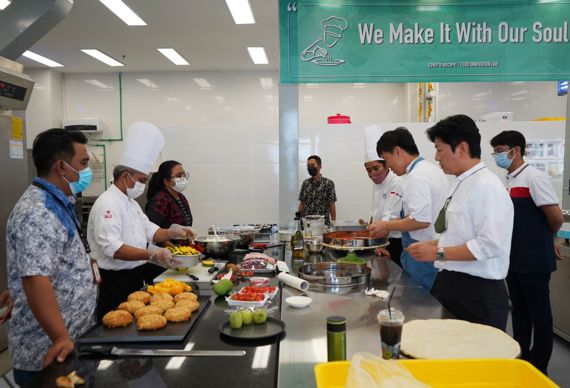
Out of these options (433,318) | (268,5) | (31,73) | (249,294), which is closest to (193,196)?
(268,5)

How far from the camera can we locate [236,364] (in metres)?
1.46

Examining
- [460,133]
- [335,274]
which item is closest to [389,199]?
[335,274]

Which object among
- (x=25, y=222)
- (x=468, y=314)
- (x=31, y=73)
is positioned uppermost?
(x=31, y=73)

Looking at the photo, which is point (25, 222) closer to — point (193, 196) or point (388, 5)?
point (388, 5)

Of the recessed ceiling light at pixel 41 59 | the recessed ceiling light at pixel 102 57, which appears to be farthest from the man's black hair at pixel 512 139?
the recessed ceiling light at pixel 41 59

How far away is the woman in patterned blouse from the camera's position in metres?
3.72

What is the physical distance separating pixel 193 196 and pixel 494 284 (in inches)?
205

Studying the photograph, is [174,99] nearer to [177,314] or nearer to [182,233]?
[182,233]

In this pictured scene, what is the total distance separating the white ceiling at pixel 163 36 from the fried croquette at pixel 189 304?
163 inches

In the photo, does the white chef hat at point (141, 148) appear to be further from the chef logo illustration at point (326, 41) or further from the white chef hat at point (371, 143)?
the white chef hat at point (371, 143)

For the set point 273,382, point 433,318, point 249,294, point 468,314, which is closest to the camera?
point 273,382

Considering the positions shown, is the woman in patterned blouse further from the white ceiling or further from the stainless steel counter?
the white ceiling

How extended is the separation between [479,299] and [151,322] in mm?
1512

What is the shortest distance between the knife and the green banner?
80.5 inches
